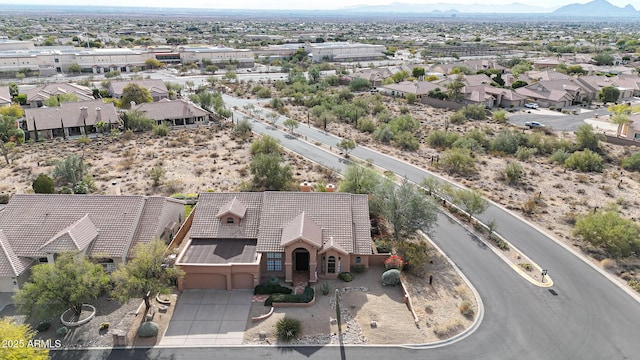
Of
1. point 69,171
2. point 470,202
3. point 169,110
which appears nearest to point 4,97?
point 169,110

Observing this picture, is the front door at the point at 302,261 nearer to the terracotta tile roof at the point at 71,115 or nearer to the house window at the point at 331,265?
the house window at the point at 331,265

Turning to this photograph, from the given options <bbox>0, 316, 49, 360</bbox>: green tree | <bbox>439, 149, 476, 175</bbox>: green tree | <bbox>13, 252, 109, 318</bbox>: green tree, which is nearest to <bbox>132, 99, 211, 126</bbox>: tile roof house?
<bbox>439, 149, 476, 175</bbox>: green tree

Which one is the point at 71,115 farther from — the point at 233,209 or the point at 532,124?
the point at 532,124

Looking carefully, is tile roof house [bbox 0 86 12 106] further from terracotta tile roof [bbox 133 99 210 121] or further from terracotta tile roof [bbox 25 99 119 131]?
terracotta tile roof [bbox 133 99 210 121]

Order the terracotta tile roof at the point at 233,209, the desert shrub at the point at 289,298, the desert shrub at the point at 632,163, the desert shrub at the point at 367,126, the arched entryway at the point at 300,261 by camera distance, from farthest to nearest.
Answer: the desert shrub at the point at 367,126, the desert shrub at the point at 632,163, the terracotta tile roof at the point at 233,209, the arched entryway at the point at 300,261, the desert shrub at the point at 289,298

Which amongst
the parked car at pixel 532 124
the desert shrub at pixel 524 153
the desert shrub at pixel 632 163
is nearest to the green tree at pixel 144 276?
the desert shrub at pixel 524 153

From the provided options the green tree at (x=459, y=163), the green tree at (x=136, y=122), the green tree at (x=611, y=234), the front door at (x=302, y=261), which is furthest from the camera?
the green tree at (x=136, y=122)
